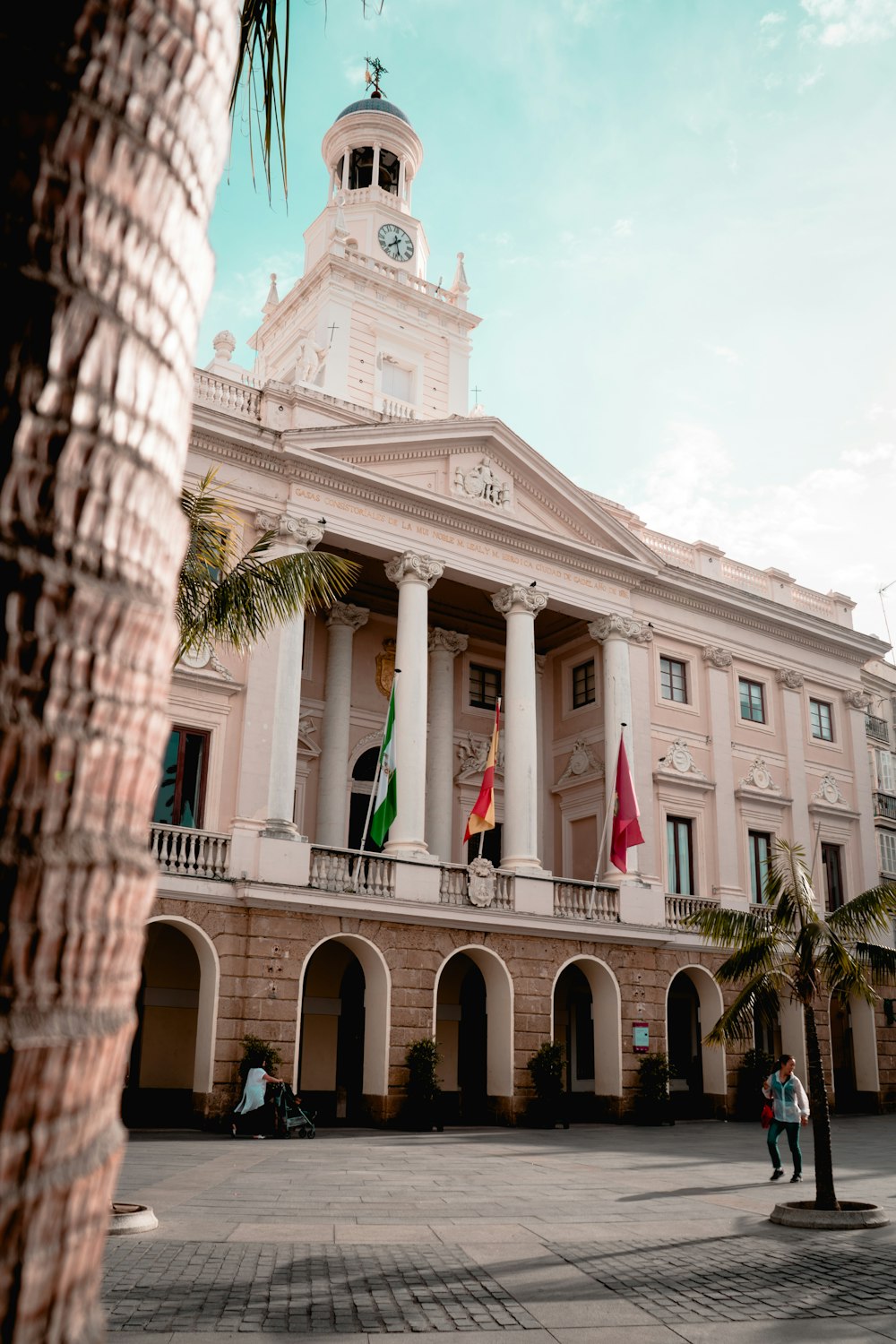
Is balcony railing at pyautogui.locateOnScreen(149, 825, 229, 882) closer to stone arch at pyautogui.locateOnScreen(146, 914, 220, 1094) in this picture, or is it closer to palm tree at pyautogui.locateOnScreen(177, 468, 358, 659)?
stone arch at pyautogui.locateOnScreen(146, 914, 220, 1094)

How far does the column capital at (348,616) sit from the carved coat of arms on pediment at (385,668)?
1.08 metres

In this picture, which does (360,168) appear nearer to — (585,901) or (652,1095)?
(585,901)

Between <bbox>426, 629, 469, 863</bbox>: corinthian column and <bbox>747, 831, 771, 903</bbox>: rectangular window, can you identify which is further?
<bbox>747, 831, 771, 903</bbox>: rectangular window

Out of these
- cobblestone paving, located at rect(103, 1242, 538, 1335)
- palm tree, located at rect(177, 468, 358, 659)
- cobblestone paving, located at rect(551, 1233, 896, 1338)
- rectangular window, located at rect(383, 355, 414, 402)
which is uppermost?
rectangular window, located at rect(383, 355, 414, 402)

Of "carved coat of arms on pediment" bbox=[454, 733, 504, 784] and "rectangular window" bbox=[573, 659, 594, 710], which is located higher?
"rectangular window" bbox=[573, 659, 594, 710]

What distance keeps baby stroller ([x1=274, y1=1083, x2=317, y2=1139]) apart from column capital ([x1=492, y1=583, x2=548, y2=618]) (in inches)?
476

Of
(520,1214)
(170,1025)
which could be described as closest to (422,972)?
(170,1025)

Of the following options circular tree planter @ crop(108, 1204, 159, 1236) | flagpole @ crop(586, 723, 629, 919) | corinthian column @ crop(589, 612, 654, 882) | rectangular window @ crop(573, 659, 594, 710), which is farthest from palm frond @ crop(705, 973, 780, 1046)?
rectangular window @ crop(573, 659, 594, 710)

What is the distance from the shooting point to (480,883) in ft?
75.9

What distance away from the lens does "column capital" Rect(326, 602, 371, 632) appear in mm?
27188

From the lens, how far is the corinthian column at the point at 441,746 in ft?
90.3

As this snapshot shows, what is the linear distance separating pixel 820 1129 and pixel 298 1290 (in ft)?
20.2

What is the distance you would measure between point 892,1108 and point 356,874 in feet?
58.2

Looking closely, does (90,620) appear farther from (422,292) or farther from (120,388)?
(422,292)
